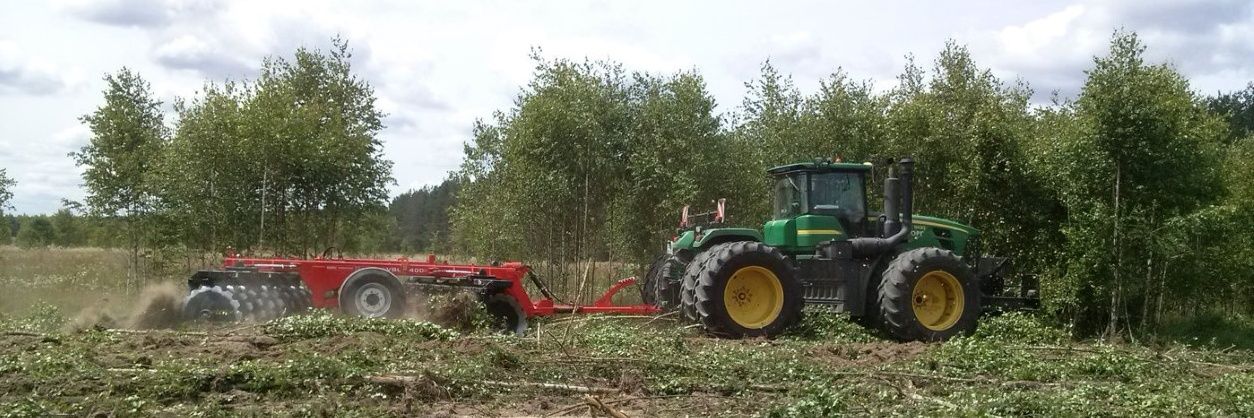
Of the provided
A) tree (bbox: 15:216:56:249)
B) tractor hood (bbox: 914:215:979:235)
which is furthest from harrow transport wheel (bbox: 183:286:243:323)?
tree (bbox: 15:216:56:249)

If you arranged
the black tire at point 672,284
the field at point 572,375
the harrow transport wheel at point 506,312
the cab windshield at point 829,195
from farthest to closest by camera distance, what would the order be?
1. the black tire at point 672,284
2. the cab windshield at point 829,195
3. the harrow transport wheel at point 506,312
4. the field at point 572,375

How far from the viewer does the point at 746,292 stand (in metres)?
11.9

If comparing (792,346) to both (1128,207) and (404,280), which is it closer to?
(404,280)

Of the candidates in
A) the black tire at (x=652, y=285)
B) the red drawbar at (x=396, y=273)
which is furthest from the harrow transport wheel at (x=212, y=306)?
the black tire at (x=652, y=285)

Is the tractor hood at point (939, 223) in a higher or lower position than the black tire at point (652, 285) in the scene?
higher

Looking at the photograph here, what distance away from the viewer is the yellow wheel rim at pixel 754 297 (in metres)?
11.8

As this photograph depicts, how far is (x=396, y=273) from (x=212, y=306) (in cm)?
215

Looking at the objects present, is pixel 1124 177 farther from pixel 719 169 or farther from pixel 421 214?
pixel 421 214

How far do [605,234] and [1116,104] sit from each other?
11048 millimetres

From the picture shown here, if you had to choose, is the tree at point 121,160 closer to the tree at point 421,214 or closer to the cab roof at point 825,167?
the cab roof at point 825,167

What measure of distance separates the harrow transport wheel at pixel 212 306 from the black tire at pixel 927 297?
7676 mm

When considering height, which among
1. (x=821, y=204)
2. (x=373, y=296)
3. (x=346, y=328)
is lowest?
(x=346, y=328)

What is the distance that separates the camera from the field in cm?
680

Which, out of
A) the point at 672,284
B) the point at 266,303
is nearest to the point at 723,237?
the point at 672,284
